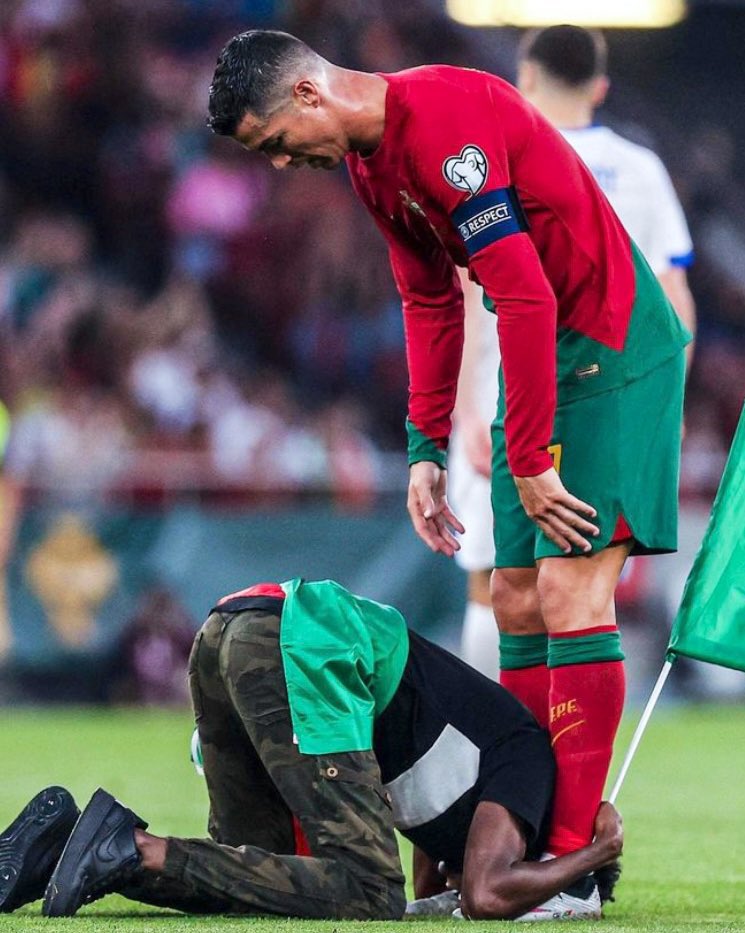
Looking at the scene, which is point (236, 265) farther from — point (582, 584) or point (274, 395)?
point (582, 584)

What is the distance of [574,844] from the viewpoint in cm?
398

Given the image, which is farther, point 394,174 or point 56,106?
point 56,106

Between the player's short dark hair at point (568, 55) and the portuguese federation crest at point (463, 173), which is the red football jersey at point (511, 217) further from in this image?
the player's short dark hair at point (568, 55)

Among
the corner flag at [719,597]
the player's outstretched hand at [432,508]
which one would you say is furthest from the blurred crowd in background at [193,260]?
the corner flag at [719,597]

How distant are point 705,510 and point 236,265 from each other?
389 cm

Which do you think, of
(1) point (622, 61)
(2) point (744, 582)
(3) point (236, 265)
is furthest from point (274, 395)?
(2) point (744, 582)

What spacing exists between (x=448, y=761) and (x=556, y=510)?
1.87 feet

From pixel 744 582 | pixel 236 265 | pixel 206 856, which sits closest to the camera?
pixel 206 856

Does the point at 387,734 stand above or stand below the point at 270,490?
above

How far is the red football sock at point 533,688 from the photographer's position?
4.39 metres

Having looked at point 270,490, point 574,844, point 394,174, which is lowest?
point 270,490

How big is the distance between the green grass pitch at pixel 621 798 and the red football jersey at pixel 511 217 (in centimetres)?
105

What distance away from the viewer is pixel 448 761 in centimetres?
396

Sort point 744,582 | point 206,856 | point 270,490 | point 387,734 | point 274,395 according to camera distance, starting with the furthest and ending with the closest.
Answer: point 274,395, point 270,490, point 744,582, point 387,734, point 206,856
